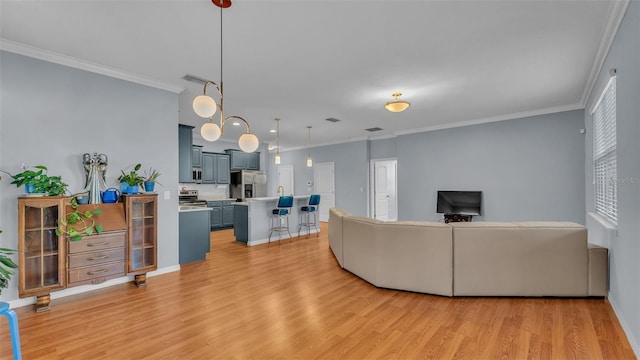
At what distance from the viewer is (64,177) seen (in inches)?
131

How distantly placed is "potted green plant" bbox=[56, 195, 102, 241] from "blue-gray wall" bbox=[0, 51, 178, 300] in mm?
356

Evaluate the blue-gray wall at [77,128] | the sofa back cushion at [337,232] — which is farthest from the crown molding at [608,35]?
the blue-gray wall at [77,128]

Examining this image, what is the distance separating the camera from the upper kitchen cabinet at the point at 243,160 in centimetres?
875

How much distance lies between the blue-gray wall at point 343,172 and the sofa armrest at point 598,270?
225 inches

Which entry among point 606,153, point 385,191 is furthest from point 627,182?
point 385,191

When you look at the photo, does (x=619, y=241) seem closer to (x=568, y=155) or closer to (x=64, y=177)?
(x=568, y=155)

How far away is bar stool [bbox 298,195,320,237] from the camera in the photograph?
6910 millimetres

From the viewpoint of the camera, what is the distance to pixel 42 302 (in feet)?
9.66

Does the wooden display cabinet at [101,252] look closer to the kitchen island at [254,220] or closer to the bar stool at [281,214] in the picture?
the kitchen island at [254,220]

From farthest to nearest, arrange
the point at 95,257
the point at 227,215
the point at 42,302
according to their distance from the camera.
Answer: the point at 227,215, the point at 95,257, the point at 42,302

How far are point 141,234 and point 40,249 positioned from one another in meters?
0.97

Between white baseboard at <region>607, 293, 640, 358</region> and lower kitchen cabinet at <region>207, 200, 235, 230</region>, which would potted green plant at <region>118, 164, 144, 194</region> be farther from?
white baseboard at <region>607, 293, 640, 358</region>

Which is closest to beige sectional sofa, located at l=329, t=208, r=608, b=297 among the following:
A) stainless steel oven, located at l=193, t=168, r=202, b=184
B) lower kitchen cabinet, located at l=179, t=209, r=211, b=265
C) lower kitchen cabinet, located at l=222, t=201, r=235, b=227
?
lower kitchen cabinet, located at l=179, t=209, r=211, b=265

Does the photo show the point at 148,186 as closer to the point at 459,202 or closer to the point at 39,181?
the point at 39,181
